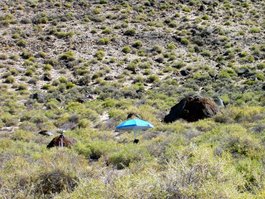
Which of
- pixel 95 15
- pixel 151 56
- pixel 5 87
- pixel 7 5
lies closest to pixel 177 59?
pixel 151 56

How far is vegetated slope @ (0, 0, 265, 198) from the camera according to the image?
8047mm

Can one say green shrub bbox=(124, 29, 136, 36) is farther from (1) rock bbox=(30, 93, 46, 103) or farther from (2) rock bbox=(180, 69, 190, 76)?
(1) rock bbox=(30, 93, 46, 103)

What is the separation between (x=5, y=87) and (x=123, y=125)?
15448 mm

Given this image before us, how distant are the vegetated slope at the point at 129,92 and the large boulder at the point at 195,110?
0.95 m

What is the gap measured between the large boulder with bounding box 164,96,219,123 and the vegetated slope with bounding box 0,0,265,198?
95cm

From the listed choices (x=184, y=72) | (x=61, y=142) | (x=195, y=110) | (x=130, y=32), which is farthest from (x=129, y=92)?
(x=61, y=142)

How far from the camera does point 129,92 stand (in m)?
31.3

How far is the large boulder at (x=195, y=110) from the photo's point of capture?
22594mm

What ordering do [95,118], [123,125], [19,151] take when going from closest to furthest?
[19,151]
[123,125]
[95,118]

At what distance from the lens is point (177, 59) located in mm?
38969

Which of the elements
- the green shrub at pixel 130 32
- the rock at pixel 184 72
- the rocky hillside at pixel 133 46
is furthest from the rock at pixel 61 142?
the green shrub at pixel 130 32

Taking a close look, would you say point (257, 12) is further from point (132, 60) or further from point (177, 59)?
point (132, 60)

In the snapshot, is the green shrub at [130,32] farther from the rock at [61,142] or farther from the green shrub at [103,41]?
the rock at [61,142]

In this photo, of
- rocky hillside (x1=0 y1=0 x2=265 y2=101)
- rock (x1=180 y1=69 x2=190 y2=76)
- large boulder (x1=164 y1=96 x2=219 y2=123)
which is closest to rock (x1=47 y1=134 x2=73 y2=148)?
large boulder (x1=164 y1=96 x2=219 y2=123)
